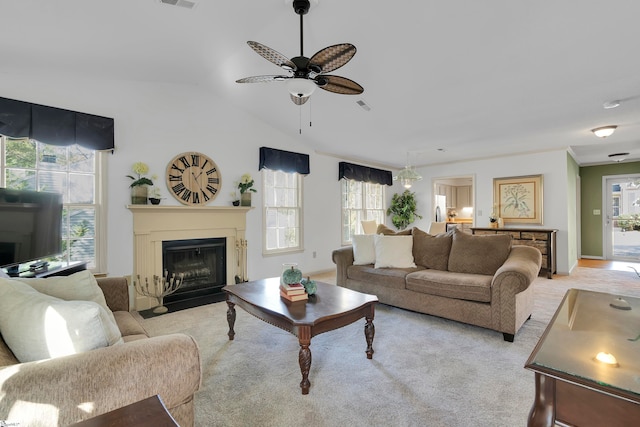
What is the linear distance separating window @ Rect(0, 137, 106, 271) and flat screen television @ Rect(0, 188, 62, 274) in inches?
17.4

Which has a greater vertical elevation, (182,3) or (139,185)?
(182,3)

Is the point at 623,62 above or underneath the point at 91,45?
underneath

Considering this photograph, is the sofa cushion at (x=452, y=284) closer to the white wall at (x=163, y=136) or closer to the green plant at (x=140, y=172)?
the white wall at (x=163, y=136)

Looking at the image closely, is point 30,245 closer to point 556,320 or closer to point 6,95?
point 6,95

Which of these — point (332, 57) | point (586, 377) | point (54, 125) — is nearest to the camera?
point (586, 377)

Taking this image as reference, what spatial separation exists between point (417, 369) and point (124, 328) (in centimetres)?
206

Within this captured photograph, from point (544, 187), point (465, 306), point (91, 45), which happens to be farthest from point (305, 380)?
point (544, 187)

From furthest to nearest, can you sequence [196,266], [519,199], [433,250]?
1. [519,199]
2. [196,266]
3. [433,250]

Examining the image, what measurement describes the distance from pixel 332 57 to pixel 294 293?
186cm

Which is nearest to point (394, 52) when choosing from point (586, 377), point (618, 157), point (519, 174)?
point (586, 377)

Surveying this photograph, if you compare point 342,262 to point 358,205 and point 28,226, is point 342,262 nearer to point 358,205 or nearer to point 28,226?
point 358,205

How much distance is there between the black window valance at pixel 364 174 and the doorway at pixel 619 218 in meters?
5.09

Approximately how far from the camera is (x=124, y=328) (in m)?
1.88

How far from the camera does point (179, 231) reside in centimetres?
407
